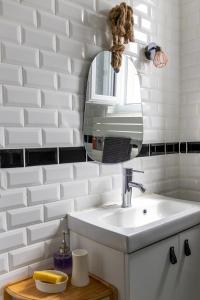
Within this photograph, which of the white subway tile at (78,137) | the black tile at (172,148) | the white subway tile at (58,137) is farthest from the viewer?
the black tile at (172,148)

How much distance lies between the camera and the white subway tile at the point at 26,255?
116 cm

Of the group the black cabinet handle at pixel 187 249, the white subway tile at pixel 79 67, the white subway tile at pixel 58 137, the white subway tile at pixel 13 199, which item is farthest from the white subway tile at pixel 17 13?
the black cabinet handle at pixel 187 249

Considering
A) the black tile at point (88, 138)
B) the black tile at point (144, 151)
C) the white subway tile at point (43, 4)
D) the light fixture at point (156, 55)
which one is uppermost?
the white subway tile at point (43, 4)

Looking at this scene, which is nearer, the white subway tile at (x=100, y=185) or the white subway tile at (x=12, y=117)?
the white subway tile at (x=12, y=117)

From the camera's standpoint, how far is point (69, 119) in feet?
4.36

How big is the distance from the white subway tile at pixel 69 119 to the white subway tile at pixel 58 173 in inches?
7.4

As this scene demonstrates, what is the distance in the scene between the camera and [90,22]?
1.39 meters

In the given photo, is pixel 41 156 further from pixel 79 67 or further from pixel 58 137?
pixel 79 67

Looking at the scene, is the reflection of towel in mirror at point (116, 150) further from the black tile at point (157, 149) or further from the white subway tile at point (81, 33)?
the white subway tile at point (81, 33)

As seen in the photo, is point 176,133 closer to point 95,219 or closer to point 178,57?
point 178,57

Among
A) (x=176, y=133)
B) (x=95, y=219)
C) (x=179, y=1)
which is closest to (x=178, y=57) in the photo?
(x=179, y=1)

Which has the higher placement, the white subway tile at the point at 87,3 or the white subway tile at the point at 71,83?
the white subway tile at the point at 87,3

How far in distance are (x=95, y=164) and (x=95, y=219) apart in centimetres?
30

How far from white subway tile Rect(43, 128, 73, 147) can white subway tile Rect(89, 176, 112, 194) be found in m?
0.24
